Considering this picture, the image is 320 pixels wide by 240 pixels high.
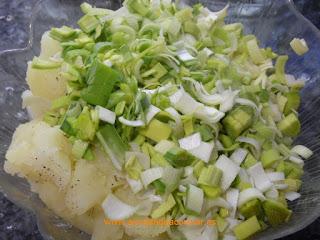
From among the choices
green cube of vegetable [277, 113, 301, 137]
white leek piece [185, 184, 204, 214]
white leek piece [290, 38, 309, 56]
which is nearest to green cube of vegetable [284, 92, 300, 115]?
green cube of vegetable [277, 113, 301, 137]

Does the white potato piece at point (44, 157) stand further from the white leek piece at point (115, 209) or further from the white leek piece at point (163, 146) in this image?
the white leek piece at point (163, 146)

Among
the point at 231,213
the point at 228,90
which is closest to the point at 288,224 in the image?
the point at 231,213

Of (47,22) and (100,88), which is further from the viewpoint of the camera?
(47,22)

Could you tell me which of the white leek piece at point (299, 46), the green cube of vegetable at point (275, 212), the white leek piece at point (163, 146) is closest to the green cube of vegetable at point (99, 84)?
the white leek piece at point (163, 146)

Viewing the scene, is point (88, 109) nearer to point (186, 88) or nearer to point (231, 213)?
point (186, 88)

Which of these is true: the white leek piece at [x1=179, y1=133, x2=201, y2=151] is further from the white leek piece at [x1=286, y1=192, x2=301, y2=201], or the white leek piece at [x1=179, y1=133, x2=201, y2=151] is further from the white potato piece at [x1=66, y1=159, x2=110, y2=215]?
the white leek piece at [x1=286, y1=192, x2=301, y2=201]
